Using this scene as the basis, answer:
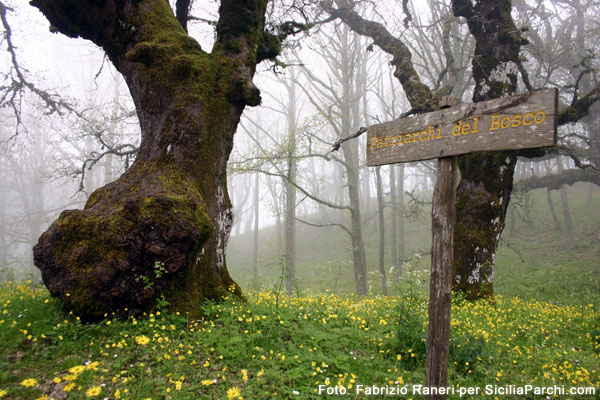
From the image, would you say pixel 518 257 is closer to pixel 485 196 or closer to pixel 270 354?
pixel 485 196

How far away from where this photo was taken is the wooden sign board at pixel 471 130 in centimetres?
244

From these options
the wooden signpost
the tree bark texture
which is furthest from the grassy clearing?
the tree bark texture

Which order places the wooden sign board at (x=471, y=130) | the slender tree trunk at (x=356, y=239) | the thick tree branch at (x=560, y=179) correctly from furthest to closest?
the thick tree branch at (x=560, y=179) < the slender tree trunk at (x=356, y=239) < the wooden sign board at (x=471, y=130)

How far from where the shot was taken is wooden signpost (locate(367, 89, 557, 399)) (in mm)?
2473

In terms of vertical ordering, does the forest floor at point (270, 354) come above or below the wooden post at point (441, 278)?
below

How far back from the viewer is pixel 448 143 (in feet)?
9.45

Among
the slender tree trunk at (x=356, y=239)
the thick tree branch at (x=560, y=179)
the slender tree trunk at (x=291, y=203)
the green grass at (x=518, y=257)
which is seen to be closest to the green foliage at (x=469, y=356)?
the green grass at (x=518, y=257)

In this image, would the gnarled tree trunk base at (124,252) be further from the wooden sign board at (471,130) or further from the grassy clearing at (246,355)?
the wooden sign board at (471,130)

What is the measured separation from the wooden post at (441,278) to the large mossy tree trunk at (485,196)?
4.39 meters

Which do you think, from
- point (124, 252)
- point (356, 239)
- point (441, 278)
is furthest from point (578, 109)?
point (124, 252)

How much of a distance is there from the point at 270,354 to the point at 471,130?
110 inches

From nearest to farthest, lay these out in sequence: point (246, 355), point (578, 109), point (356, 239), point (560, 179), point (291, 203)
Result: point (246, 355) → point (578, 109) → point (356, 239) → point (560, 179) → point (291, 203)

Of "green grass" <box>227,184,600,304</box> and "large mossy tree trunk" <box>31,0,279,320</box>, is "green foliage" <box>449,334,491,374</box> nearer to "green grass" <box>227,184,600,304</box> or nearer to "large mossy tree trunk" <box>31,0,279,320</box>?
"green grass" <box>227,184,600,304</box>

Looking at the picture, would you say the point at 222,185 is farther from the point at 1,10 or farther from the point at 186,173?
the point at 1,10
